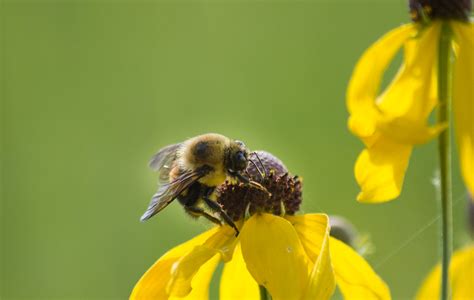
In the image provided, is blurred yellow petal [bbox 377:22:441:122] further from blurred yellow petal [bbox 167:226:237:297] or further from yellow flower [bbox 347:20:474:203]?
blurred yellow petal [bbox 167:226:237:297]

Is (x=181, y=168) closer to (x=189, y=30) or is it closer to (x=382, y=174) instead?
(x=382, y=174)

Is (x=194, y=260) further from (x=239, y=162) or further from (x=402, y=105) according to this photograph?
(x=402, y=105)

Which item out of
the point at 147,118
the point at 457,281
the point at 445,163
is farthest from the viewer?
the point at 147,118

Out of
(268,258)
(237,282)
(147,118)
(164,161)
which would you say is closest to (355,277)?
(268,258)

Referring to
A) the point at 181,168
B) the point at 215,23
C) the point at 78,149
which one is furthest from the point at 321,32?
the point at 181,168

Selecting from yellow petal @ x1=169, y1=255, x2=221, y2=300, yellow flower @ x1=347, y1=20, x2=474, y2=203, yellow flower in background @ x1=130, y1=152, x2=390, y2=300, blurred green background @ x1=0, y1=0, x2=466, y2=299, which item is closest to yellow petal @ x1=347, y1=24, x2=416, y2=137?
yellow flower @ x1=347, y1=20, x2=474, y2=203

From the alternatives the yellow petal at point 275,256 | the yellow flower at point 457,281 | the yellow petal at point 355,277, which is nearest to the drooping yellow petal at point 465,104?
the yellow petal at point 355,277
